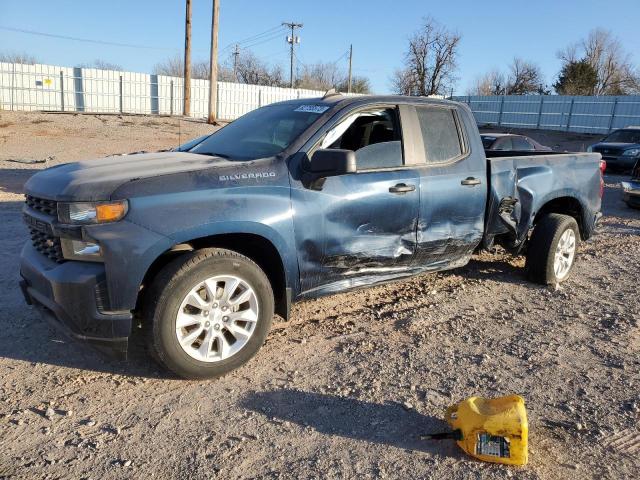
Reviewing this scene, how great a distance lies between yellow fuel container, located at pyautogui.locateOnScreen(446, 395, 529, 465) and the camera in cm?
266

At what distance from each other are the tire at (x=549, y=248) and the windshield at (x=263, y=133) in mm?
2791

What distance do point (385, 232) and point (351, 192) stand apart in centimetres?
49

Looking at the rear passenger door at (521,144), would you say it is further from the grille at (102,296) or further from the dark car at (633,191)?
the grille at (102,296)

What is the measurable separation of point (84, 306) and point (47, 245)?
1.89ft

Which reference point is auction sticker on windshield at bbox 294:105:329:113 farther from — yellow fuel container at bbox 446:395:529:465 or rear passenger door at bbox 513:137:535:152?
rear passenger door at bbox 513:137:535:152

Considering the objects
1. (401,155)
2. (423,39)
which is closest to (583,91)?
(423,39)

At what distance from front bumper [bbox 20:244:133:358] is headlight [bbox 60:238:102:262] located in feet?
0.12

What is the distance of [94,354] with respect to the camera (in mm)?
3793

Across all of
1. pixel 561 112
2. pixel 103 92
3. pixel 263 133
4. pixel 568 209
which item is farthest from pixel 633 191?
pixel 103 92

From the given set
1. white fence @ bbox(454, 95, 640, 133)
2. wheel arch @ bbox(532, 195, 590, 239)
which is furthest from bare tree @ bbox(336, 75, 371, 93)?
wheel arch @ bbox(532, 195, 590, 239)

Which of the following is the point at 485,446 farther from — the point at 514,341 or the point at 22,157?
the point at 22,157

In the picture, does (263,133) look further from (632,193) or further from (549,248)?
(632,193)

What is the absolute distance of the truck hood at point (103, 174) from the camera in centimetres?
316

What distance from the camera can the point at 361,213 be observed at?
4.06 meters
